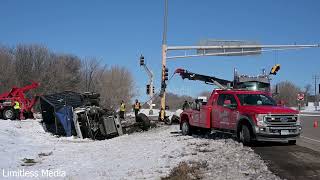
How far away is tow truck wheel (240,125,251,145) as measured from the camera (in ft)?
52.2

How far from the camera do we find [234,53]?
35750 millimetres

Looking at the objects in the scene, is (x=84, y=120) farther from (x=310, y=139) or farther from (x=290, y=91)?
(x=290, y=91)

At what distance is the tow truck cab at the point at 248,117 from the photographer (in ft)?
51.4

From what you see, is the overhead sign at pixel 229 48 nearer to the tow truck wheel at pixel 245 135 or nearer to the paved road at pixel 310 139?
the paved road at pixel 310 139

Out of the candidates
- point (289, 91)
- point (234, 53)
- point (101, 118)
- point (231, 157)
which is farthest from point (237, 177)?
point (289, 91)

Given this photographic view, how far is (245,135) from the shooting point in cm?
1605

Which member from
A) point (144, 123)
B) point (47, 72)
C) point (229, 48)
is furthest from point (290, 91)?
point (144, 123)

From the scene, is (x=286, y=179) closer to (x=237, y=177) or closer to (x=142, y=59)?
(x=237, y=177)

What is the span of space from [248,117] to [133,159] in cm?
410

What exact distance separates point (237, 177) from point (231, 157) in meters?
2.36

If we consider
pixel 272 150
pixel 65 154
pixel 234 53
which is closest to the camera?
pixel 272 150

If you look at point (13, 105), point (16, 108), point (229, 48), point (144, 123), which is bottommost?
point (144, 123)

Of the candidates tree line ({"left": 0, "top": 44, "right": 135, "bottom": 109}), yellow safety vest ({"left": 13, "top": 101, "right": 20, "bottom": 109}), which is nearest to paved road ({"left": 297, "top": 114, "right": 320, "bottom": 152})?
yellow safety vest ({"left": 13, "top": 101, "right": 20, "bottom": 109})

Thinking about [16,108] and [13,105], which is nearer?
[16,108]
